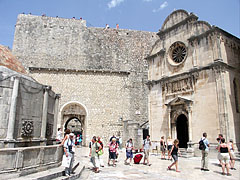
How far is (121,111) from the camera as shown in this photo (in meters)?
23.5

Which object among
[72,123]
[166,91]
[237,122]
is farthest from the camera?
[72,123]

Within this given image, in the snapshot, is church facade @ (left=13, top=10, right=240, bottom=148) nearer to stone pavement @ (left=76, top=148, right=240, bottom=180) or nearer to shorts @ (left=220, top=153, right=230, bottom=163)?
shorts @ (left=220, top=153, right=230, bottom=163)

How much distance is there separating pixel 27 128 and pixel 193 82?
35.6ft

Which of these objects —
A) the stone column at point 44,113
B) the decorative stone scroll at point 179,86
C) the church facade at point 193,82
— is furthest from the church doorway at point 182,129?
the stone column at point 44,113

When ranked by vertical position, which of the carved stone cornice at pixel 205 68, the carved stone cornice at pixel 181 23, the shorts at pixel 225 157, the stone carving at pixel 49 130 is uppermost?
the carved stone cornice at pixel 181 23

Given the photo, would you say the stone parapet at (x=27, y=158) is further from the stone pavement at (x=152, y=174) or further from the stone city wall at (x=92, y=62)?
the stone city wall at (x=92, y=62)

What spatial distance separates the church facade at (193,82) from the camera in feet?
39.5

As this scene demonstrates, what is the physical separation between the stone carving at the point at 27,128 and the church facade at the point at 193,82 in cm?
992

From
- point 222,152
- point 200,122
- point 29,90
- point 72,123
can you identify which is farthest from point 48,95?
point 72,123

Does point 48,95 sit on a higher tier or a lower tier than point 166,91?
lower

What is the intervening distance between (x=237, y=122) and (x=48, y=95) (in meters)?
10.8

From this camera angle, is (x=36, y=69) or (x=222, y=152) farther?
(x=36, y=69)

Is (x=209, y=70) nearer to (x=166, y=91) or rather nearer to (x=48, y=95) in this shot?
(x=166, y=91)

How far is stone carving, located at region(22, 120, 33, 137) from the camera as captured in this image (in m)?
6.26
